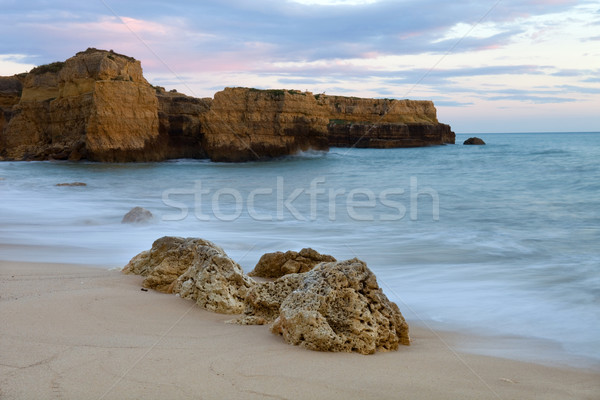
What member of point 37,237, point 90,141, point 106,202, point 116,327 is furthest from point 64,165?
point 116,327

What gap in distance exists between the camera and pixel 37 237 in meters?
8.09

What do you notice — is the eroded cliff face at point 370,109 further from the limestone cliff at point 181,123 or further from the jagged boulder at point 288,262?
the jagged boulder at point 288,262

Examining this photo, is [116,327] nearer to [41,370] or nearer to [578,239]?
[41,370]

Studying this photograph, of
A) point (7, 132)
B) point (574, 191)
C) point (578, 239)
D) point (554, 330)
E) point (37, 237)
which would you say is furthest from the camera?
point (7, 132)

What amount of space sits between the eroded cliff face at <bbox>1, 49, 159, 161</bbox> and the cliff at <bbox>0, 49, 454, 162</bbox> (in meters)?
0.05

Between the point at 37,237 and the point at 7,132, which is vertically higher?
the point at 7,132

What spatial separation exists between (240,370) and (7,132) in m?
32.5

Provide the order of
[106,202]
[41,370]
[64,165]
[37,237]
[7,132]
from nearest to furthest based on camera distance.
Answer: [41,370] < [37,237] < [106,202] < [64,165] < [7,132]

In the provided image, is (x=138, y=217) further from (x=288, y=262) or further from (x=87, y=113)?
(x=87, y=113)

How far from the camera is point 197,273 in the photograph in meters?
4.43

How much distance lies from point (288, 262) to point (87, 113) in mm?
24229

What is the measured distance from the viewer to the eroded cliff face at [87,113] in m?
25.4

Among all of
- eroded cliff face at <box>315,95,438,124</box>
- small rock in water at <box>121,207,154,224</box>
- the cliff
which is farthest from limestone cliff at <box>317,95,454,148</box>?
small rock in water at <box>121,207,154,224</box>

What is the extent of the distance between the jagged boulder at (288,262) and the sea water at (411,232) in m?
0.95
